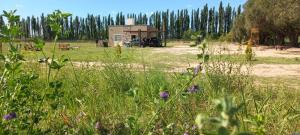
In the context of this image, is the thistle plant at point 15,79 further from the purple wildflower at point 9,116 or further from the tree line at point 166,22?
the tree line at point 166,22

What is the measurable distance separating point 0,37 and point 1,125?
0.46m

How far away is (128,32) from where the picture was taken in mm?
45250

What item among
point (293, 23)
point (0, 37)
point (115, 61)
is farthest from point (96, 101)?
point (293, 23)

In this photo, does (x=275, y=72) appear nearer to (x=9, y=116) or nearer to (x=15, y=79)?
(x=15, y=79)

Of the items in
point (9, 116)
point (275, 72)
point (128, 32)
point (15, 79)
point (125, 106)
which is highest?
point (128, 32)

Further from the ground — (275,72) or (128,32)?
(128,32)

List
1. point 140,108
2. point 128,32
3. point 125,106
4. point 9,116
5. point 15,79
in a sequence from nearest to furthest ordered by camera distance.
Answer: point 9,116, point 15,79, point 140,108, point 125,106, point 128,32

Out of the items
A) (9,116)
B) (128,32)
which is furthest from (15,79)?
(128,32)

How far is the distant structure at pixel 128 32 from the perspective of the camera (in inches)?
1738

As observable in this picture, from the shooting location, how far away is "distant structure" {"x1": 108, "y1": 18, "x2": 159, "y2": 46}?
145 ft

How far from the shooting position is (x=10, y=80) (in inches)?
74.8

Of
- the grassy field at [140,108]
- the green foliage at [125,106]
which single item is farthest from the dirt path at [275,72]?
the green foliage at [125,106]

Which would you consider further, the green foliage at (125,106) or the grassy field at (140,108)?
the green foliage at (125,106)

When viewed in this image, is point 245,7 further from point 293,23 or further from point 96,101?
point 96,101
